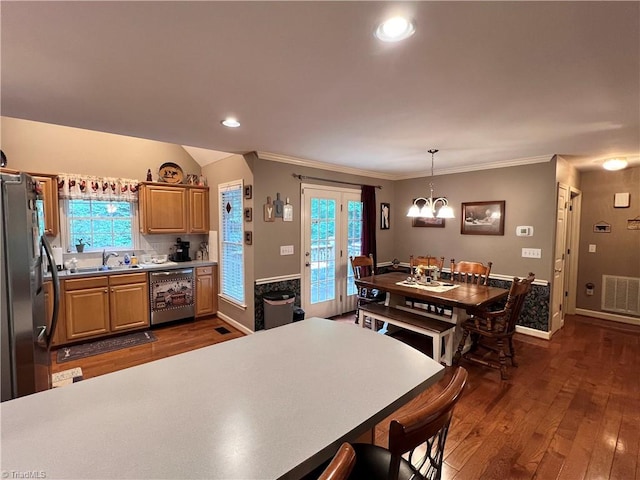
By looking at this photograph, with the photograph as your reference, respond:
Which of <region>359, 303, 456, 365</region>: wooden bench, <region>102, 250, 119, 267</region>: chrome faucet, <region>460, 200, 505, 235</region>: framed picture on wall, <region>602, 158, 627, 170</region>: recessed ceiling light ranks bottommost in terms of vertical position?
<region>359, 303, 456, 365</region>: wooden bench

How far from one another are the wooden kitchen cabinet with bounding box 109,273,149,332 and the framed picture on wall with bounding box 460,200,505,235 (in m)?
4.70

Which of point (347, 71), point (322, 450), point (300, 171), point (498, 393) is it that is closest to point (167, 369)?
point (322, 450)

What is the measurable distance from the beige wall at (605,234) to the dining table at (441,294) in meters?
2.46

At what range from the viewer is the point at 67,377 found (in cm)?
289

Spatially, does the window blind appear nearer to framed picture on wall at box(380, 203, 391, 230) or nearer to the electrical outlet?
framed picture on wall at box(380, 203, 391, 230)

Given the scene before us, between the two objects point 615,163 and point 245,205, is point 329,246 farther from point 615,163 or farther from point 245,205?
point 615,163

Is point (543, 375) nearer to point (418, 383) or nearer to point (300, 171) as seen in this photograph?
point (418, 383)

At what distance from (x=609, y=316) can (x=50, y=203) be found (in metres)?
8.04

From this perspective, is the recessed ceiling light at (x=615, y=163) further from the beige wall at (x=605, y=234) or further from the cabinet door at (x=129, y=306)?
the cabinet door at (x=129, y=306)

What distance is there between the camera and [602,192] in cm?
463

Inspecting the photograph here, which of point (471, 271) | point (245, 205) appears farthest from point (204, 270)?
point (471, 271)

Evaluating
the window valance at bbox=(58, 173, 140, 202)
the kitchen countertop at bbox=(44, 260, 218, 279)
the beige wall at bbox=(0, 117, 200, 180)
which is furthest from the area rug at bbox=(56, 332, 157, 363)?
the beige wall at bbox=(0, 117, 200, 180)

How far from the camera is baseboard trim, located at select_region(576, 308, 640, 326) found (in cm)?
447

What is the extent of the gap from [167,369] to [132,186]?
400 cm
